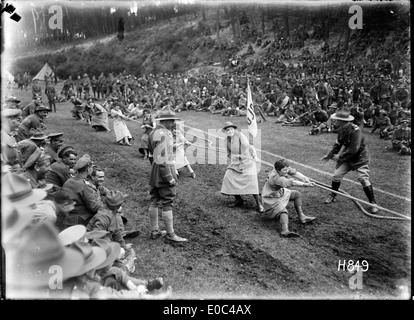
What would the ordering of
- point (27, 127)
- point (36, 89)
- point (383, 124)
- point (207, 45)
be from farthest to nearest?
point (36, 89)
point (207, 45)
point (383, 124)
point (27, 127)

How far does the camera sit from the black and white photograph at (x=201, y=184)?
425 cm

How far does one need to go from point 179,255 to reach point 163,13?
600cm

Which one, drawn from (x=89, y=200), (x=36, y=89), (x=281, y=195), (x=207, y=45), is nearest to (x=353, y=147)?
(x=281, y=195)

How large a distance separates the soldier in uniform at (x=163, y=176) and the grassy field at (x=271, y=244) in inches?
9.5

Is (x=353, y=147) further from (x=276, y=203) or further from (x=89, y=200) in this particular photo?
(x=89, y=200)

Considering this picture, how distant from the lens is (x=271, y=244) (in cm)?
590

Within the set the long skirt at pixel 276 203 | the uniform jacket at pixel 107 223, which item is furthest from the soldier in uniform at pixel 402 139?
the uniform jacket at pixel 107 223

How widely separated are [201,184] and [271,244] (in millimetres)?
3263

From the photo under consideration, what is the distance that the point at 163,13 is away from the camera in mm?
9195

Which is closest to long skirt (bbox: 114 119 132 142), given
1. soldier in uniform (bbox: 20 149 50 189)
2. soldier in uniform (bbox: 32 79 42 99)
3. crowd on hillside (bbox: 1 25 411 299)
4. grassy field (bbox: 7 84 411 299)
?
crowd on hillside (bbox: 1 25 411 299)

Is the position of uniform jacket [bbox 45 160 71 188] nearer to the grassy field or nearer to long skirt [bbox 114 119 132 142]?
the grassy field

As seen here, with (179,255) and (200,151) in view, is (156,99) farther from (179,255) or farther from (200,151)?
(179,255)

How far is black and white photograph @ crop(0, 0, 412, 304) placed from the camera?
13.9 ft
